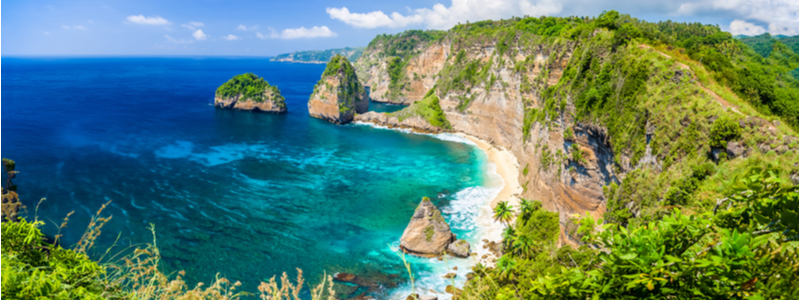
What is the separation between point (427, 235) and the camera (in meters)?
33.9

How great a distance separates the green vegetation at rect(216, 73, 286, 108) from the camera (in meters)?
104

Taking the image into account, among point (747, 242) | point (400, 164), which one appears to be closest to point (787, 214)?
point (747, 242)

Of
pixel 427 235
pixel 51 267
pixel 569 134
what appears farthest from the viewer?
pixel 427 235

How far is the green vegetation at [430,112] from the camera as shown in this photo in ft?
275

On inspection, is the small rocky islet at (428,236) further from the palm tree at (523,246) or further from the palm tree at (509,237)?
the palm tree at (523,246)

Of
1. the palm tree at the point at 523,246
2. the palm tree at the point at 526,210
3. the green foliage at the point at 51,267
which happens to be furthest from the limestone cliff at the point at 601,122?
the green foliage at the point at 51,267

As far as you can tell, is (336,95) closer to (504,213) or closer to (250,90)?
(250,90)

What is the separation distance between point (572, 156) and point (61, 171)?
6216 centimetres

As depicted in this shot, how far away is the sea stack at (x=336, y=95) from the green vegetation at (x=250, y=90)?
10.9 meters

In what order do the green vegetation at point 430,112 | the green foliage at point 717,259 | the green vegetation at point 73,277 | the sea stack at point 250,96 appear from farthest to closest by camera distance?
the sea stack at point 250,96 → the green vegetation at point 430,112 → the green vegetation at point 73,277 → the green foliage at point 717,259

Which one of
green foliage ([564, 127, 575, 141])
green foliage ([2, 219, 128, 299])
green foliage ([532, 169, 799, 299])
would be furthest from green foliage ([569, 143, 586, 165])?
green foliage ([2, 219, 128, 299])

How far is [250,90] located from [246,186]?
63.4 metres

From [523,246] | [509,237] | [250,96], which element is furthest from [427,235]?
[250,96]

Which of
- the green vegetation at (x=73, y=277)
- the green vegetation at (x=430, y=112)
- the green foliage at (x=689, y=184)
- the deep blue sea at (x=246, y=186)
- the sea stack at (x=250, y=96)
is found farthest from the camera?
the sea stack at (x=250, y=96)
